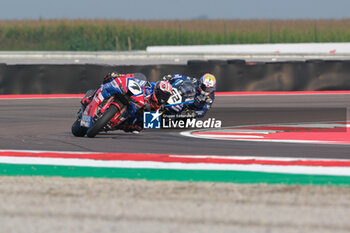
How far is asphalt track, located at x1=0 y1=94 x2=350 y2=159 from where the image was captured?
9086 mm

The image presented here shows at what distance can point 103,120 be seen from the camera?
10.2m

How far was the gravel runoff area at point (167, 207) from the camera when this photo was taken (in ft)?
16.6

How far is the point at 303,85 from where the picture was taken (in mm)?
19938

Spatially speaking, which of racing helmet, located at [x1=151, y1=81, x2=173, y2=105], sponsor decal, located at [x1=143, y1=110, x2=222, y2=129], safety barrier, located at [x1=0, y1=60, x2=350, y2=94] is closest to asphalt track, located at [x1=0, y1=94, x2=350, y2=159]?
sponsor decal, located at [x1=143, y1=110, x2=222, y2=129]

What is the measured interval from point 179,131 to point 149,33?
39.9 m

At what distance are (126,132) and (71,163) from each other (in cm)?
342

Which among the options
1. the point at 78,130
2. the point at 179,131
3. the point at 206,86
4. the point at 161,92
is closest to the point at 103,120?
the point at 78,130

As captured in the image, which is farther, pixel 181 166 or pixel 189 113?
pixel 189 113

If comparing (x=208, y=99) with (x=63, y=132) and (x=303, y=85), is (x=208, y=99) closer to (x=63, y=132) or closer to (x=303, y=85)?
(x=63, y=132)

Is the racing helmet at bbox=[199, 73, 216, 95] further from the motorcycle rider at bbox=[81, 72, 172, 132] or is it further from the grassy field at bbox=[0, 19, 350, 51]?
the grassy field at bbox=[0, 19, 350, 51]

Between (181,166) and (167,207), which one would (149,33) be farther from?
(167,207)

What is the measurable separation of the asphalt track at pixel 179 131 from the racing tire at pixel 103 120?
173mm

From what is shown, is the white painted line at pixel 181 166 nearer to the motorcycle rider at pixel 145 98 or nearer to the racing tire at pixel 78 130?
the racing tire at pixel 78 130

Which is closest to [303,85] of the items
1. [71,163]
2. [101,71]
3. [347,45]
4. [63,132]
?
[101,71]
